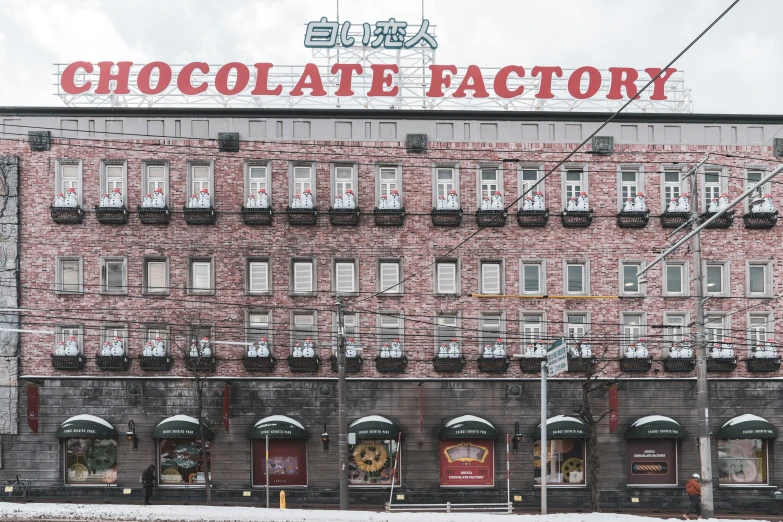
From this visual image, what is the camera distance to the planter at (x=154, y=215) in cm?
3238

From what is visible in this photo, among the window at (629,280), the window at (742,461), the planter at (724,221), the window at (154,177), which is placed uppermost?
the window at (154,177)

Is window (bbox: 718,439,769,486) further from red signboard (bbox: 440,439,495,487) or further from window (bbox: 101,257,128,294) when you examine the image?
window (bbox: 101,257,128,294)

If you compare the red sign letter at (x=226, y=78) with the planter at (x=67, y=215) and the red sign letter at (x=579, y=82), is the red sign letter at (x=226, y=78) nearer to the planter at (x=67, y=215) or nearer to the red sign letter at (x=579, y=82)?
the planter at (x=67, y=215)

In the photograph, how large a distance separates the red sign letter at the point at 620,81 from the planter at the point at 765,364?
38.4 feet

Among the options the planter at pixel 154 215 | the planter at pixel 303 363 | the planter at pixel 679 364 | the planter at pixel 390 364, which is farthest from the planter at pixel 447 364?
the planter at pixel 154 215

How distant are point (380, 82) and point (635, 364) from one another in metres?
15.2

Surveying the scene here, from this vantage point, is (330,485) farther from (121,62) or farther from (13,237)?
(121,62)

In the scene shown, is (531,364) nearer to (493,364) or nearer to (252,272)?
(493,364)

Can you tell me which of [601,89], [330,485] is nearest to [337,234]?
[330,485]

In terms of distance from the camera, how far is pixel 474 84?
Result: 3366 cm

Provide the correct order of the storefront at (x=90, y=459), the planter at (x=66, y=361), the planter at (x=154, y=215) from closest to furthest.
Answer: the storefront at (x=90, y=459) < the planter at (x=66, y=361) < the planter at (x=154, y=215)

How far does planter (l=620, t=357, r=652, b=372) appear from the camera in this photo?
3244 centimetres

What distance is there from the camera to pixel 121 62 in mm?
33125

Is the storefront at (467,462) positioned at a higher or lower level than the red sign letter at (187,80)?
lower
